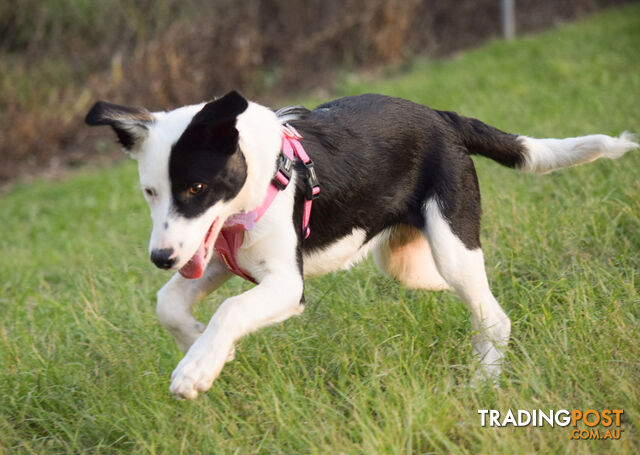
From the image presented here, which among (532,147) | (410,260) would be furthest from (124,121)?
(532,147)

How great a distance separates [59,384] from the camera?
3324 mm

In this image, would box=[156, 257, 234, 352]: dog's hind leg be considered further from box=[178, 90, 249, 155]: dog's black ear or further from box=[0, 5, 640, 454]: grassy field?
box=[178, 90, 249, 155]: dog's black ear

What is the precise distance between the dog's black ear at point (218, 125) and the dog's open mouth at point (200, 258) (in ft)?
0.99

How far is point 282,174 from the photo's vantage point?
2.97 meters

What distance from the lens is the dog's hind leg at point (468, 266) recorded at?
10.9ft

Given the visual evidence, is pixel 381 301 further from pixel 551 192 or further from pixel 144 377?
pixel 551 192

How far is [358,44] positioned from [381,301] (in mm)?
8109

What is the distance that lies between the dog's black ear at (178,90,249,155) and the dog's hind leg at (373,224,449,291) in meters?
1.16

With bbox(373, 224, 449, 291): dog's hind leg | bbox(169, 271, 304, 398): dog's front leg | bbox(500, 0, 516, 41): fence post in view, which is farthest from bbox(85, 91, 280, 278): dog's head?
bbox(500, 0, 516, 41): fence post

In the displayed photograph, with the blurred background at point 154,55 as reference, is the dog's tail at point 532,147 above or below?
above

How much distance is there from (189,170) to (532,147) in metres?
1.78

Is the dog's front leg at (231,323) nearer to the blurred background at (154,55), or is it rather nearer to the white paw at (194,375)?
the white paw at (194,375)

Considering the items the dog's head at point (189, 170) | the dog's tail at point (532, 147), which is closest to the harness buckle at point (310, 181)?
the dog's head at point (189, 170)

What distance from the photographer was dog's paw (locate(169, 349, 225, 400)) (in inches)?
99.4
